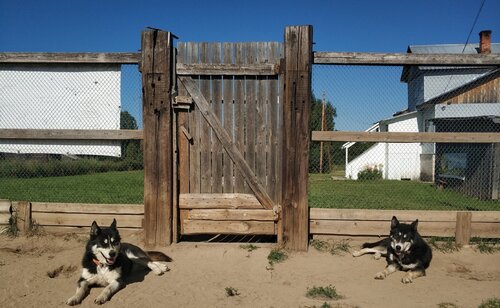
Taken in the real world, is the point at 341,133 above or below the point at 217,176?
above

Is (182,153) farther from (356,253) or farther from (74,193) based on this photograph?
(74,193)

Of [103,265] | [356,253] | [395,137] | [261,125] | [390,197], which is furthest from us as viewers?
[390,197]

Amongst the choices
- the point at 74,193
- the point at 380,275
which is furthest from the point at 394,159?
the point at 74,193

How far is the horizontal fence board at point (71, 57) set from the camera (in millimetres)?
6219

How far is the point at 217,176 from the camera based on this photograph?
6.26 meters

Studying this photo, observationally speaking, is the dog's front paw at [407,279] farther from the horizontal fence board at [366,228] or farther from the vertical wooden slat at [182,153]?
the vertical wooden slat at [182,153]

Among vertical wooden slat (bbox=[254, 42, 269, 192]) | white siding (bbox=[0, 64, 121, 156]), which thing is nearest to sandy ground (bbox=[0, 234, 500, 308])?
vertical wooden slat (bbox=[254, 42, 269, 192])

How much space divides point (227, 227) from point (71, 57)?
370cm

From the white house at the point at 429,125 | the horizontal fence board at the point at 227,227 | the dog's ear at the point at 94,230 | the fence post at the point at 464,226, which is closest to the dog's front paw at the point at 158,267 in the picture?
the dog's ear at the point at 94,230

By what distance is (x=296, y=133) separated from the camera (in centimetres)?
594

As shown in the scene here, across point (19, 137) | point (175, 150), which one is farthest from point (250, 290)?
point (19, 137)

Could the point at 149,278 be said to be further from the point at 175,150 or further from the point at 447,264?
the point at 447,264

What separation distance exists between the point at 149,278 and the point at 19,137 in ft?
11.5

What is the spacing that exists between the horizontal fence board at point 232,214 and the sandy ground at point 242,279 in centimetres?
42
